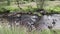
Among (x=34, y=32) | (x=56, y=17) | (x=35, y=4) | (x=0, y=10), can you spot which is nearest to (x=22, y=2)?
(x=35, y=4)

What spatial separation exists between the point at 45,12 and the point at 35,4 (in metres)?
0.30

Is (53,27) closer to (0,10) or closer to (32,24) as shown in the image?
(32,24)

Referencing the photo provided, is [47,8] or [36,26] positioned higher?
[47,8]

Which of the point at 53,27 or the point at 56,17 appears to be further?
the point at 56,17

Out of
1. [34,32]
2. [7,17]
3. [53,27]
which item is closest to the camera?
[34,32]

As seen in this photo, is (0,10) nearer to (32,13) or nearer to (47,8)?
(32,13)

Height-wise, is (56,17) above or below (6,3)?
below

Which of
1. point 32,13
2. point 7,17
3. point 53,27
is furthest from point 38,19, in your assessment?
point 7,17

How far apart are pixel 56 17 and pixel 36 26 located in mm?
563

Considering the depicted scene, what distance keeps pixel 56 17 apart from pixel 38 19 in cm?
40

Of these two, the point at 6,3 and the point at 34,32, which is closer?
the point at 34,32

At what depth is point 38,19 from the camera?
12.1ft

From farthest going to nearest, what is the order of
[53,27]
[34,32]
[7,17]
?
[7,17], [53,27], [34,32]

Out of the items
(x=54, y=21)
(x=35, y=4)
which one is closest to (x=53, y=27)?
(x=54, y=21)
